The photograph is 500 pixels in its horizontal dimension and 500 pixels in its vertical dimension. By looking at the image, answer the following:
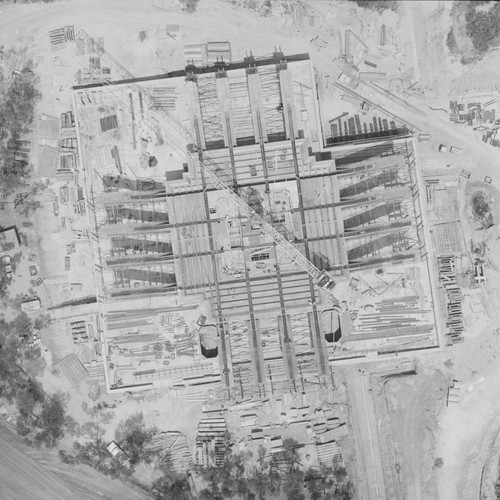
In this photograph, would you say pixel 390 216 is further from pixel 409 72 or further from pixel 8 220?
pixel 8 220

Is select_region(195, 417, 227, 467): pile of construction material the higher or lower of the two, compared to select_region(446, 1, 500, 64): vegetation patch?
lower

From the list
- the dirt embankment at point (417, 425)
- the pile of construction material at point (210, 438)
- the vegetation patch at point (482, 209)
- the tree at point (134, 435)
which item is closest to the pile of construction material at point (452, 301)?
the dirt embankment at point (417, 425)

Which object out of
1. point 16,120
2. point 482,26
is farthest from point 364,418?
point 16,120

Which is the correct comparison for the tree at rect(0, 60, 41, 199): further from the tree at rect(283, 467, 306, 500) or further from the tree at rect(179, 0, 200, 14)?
the tree at rect(283, 467, 306, 500)

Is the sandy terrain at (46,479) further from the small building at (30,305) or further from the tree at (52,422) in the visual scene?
the small building at (30,305)

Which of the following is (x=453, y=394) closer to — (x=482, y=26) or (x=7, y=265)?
(x=482, y=26)

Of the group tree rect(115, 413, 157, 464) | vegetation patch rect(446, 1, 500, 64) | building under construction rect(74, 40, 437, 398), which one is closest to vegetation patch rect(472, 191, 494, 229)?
building under construction rect(74, 40, 437, 398)

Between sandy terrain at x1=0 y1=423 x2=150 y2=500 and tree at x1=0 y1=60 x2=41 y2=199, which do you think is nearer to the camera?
sandy terrain at x1=0 y1=423 x2=150 y2=500
